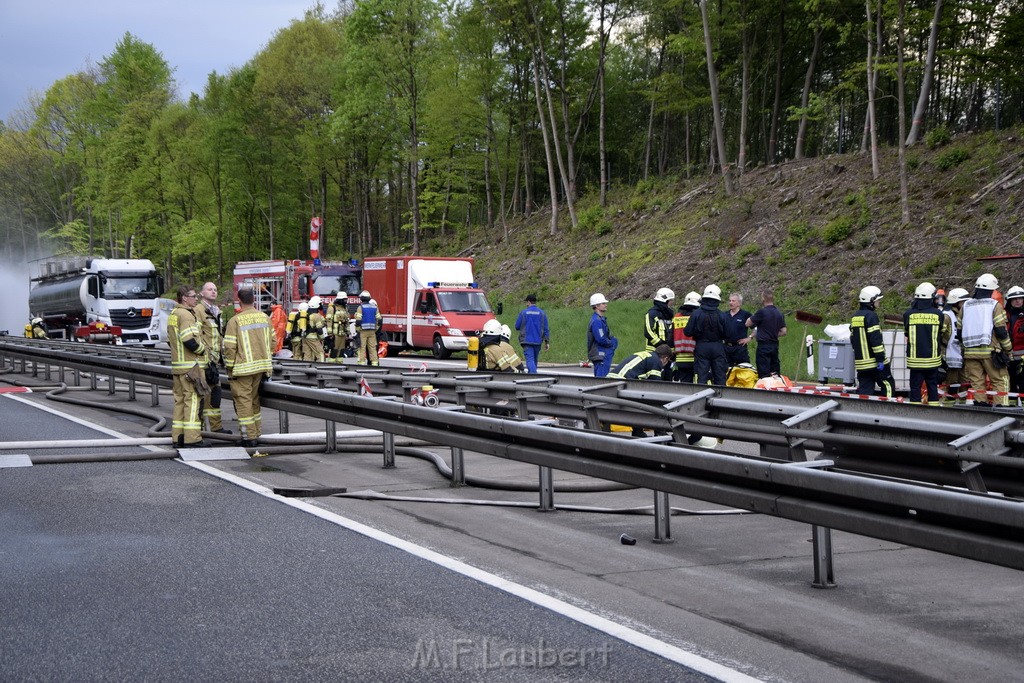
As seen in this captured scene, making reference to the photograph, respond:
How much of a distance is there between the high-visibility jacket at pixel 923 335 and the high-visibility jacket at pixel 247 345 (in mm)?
8752

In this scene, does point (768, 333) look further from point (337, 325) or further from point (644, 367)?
point (337, 325)

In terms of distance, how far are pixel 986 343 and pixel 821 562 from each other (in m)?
10.6

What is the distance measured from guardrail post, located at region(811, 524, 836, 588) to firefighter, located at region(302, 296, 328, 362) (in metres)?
18.0

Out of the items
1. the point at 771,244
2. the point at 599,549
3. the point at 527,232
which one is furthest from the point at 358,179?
the point at 599,549

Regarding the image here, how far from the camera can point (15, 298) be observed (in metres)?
63.5

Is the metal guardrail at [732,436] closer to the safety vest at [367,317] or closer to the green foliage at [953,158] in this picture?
the safety vest at [367,317]

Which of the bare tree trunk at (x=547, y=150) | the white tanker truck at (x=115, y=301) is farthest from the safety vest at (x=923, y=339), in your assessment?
the bare tree trunk at (x=547, y=150)

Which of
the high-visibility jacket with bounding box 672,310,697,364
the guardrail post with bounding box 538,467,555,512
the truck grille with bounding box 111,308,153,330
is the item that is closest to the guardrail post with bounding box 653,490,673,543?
the guardrail post with bounding box 538,467,555,512

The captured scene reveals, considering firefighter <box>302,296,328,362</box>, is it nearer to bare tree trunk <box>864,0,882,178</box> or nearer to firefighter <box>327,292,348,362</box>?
firefighter <box>327,292,348,362</box>

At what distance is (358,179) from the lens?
64.9 m

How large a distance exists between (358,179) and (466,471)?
56.0m

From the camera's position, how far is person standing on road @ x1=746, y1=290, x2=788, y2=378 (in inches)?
694

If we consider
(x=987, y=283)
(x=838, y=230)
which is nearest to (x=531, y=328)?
(x=987, y=283)

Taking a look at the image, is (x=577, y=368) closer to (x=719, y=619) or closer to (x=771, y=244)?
(x=771, y=244)
